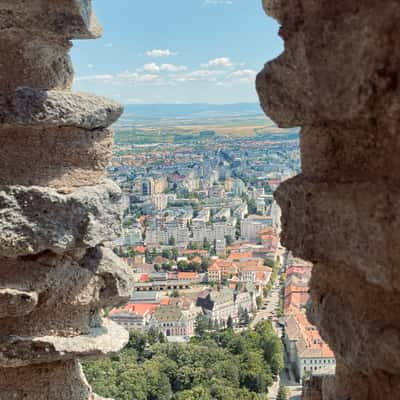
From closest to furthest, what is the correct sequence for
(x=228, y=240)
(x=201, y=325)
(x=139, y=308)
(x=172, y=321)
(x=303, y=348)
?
(x=303, y=348)
(x=201, y=325)
(x=172, y=321)
(x=139, y=308)
(x=228, y=240)

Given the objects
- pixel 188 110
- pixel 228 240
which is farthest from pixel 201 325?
pixel 188 110

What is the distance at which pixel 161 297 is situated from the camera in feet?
93.9

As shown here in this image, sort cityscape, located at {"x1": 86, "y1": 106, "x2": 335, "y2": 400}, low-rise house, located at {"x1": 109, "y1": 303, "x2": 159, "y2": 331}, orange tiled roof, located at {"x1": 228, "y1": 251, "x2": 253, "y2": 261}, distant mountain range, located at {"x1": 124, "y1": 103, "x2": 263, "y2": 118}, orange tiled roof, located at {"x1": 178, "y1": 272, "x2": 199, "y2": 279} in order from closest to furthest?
cityscape, located at {"x1": 86, "y1": 106, "x2": 335, "y2": 400}, low-rise house, located at {"x1": 109, "y1": 303, "x2": 159, "y2": 331}, orange tiled roof, located at {"x1": 178, "y1": 272, "x2": 199, "y2": 279}, orange tiled roof, located at {"x1": 228, "y1": 251, "x2": 253, "y2": 261}, distant mountain range, located at {"x1": 124, "y1": 103, "x2": 263, "y2": 118}

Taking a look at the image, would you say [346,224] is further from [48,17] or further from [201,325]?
[201,325]

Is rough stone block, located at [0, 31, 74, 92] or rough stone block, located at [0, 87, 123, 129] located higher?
rough stone block, located at [0, 31, 74, 92]

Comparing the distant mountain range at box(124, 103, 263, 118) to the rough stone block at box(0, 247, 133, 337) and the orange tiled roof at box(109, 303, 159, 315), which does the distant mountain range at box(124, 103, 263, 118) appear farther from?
the rough stone block at box(0, 247, 133, 337)

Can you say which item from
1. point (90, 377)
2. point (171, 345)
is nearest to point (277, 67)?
point (90, 377)

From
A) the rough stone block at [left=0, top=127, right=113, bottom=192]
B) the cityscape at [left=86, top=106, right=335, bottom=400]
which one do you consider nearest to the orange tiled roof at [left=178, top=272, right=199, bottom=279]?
the cityscape at [left=86, top=106, right=335, bottom=400]

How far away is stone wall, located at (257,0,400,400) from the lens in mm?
1043

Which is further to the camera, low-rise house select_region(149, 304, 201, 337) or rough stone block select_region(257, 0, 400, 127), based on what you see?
low-rise house select_region(149, 304, 201, 337)

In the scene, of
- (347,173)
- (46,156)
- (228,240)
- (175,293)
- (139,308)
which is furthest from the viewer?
(228,240)

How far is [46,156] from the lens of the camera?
7.37ft

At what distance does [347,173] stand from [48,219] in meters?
1.21

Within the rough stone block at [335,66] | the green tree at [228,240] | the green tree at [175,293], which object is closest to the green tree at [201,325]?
the green tree at [175,293]
